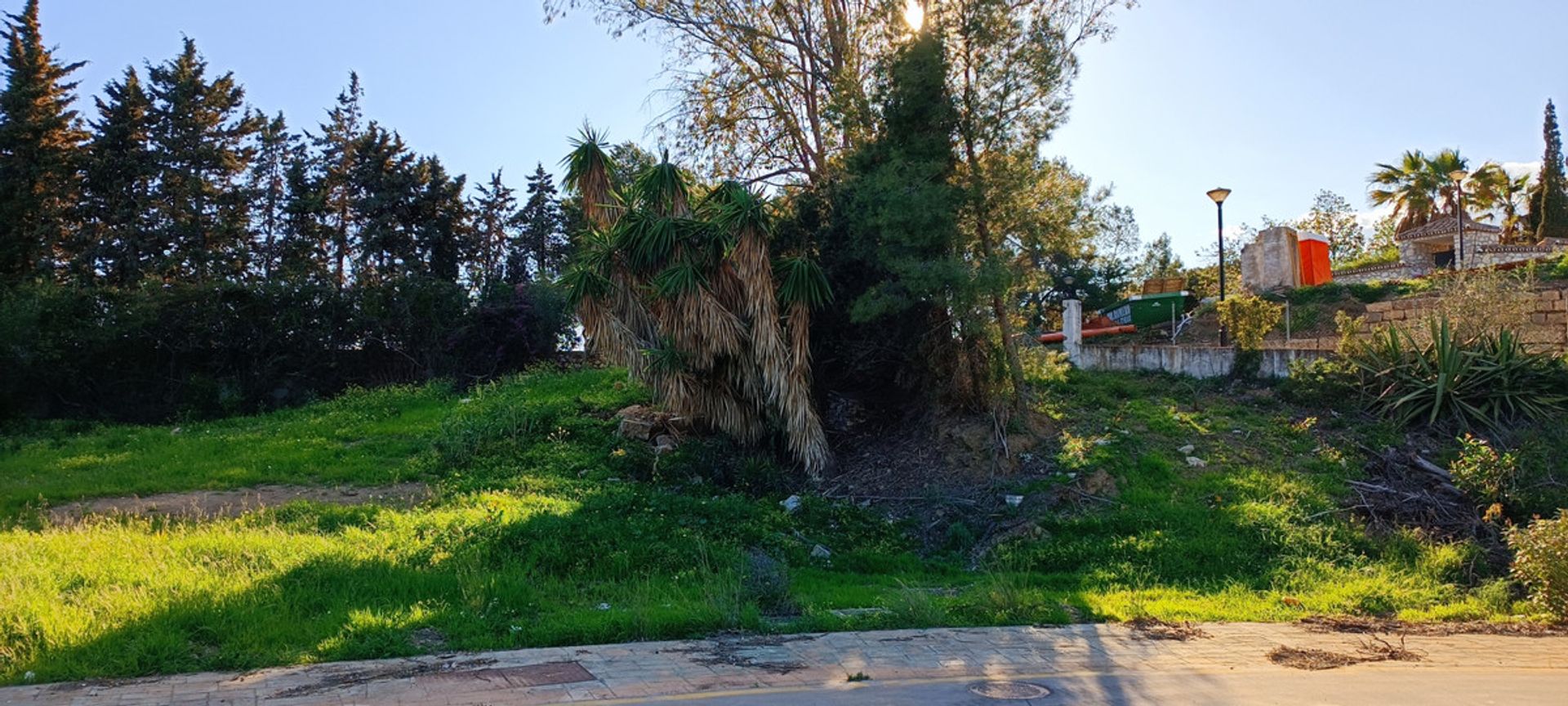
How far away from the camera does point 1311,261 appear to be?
3019 centimetres

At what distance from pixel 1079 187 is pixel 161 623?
13.1m

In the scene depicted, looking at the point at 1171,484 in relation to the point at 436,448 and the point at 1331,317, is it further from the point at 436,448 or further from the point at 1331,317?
the point at 1331,317

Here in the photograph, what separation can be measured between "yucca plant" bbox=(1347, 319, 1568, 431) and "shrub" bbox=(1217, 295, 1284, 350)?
264cm

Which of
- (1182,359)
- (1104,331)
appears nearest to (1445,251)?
(1104,331)

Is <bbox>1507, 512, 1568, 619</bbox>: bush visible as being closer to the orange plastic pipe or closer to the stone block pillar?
the stone block pillar

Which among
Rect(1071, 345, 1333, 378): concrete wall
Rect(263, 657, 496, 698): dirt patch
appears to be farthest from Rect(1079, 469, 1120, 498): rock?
Rect(263, 657, 496, 698): dirt patch

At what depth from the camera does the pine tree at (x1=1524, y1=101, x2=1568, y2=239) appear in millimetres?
39375

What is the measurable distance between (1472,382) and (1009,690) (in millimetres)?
12175

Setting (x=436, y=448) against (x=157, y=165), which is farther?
(x=157, y=165)

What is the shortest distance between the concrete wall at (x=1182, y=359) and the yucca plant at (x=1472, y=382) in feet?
6.02

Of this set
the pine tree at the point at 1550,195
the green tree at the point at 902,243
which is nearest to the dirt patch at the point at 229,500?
the green tree at the point at 902,243

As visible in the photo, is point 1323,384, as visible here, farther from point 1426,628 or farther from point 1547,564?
point 1426,628

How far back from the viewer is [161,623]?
7.35 m

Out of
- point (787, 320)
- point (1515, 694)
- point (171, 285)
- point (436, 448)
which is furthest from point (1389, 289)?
point (171, 285)
